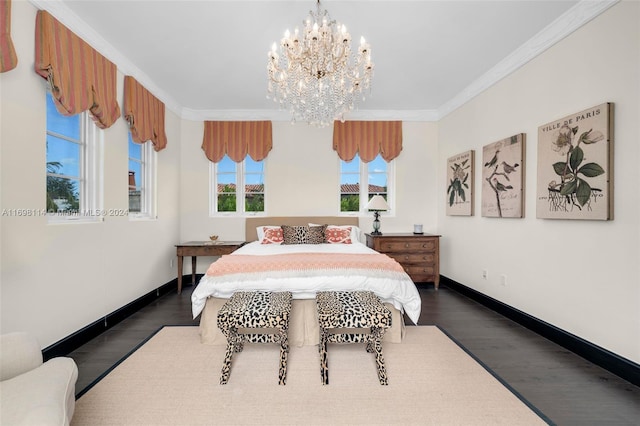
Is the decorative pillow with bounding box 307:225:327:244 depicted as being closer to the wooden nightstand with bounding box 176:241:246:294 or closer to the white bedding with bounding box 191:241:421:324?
the wooden nightstand with bounding box 176:241:246:294

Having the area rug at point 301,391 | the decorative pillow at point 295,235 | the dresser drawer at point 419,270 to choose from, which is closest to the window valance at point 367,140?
the decorative pillow at point 295,235

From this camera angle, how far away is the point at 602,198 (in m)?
2.21

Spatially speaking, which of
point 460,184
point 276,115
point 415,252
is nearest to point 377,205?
point 415,252

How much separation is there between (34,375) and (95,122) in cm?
233

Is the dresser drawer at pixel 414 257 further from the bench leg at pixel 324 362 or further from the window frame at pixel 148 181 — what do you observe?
the window frame at pixel 148 181

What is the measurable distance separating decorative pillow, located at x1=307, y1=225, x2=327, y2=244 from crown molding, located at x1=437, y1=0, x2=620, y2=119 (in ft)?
9.09

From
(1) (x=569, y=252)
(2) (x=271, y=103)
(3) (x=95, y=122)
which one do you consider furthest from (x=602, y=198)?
(3) (x=95, y=122)

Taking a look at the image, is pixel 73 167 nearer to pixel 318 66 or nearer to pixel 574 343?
pixel 318 66

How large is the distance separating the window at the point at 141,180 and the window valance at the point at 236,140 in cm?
96

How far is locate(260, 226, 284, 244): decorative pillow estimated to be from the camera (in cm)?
419

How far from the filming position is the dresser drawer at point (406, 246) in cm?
439

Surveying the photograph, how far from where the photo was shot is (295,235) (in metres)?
4.13

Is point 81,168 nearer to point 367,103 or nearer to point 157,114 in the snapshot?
point 157,114

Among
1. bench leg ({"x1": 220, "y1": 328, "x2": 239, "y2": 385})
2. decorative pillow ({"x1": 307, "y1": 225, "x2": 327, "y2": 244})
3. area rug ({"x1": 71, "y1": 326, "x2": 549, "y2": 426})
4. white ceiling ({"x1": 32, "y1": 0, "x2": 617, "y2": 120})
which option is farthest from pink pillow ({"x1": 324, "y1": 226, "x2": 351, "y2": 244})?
bench leg ({"x1": 220, "y1": 328, "x2": 239, "y2": 385})
